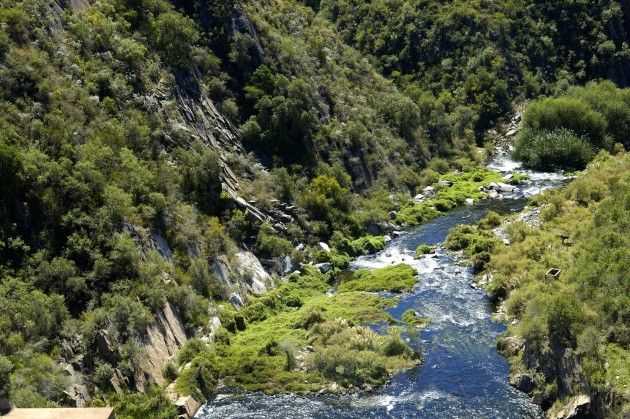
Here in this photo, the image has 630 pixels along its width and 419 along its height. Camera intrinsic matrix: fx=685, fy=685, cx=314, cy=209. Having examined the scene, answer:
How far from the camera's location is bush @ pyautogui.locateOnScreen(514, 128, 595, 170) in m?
85.2

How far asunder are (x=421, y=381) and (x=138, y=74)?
37.5 meters

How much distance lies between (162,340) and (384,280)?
66.2 ft

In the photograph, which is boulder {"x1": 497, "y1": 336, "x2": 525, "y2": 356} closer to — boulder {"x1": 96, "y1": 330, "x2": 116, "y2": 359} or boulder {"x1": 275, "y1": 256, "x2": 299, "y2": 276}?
boulder {"x1": 275, "y1": 256, "x2": 299, "y2": 276}

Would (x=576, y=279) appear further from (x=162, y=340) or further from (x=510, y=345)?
(x=162, y=340)

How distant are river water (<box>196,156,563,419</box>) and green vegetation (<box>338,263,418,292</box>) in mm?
1229

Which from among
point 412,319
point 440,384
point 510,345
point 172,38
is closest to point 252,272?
→ point 412,319

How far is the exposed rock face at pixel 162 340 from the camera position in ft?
133

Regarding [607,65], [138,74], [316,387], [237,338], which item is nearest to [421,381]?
[316,387]

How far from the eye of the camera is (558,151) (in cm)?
8581

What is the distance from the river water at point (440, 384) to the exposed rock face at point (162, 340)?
153 inches

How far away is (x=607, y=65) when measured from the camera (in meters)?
110

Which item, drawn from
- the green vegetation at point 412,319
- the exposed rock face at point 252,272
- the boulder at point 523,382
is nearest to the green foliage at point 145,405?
the exposed rock face at point 252,272

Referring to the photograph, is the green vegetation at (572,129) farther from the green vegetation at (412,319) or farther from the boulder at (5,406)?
the boulder at (5,406)

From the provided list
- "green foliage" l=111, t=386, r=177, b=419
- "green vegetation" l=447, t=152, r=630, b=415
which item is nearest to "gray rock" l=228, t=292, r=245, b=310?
"green foliage" l=111, t=386, r=177, b=419
